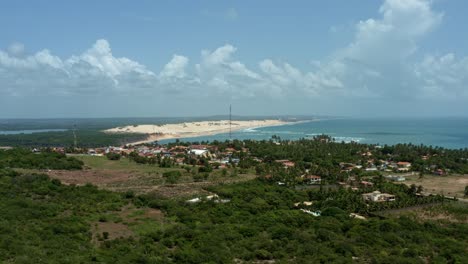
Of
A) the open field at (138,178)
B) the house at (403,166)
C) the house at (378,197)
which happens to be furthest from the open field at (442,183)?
the open field at (138,178)

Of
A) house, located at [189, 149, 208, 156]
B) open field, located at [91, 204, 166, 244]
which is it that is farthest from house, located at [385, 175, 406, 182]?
open field, located at [91, 204, 166, 244]

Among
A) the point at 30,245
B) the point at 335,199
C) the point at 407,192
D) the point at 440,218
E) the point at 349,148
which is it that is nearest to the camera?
the point at 30,245

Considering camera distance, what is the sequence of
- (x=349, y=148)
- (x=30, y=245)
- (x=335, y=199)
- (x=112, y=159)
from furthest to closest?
1. (x=349, y=148)
2. (x=112, y=159)
3. (x=335, y=199)
4. (x=30, y=245)

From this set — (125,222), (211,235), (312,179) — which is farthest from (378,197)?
(125,222)

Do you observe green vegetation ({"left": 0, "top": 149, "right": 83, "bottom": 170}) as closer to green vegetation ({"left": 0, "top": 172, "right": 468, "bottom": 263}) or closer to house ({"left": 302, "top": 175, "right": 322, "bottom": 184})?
green vegetation ({"left": 0, "top": 172, "right": 468, "bottom": 263})

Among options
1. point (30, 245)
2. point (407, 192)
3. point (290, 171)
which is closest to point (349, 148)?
point (290, 171)

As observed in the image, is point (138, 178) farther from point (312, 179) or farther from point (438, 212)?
point (438, 212)

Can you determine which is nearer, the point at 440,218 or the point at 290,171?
the point at 440,218

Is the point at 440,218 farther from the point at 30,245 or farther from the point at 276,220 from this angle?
the point at 30,245
